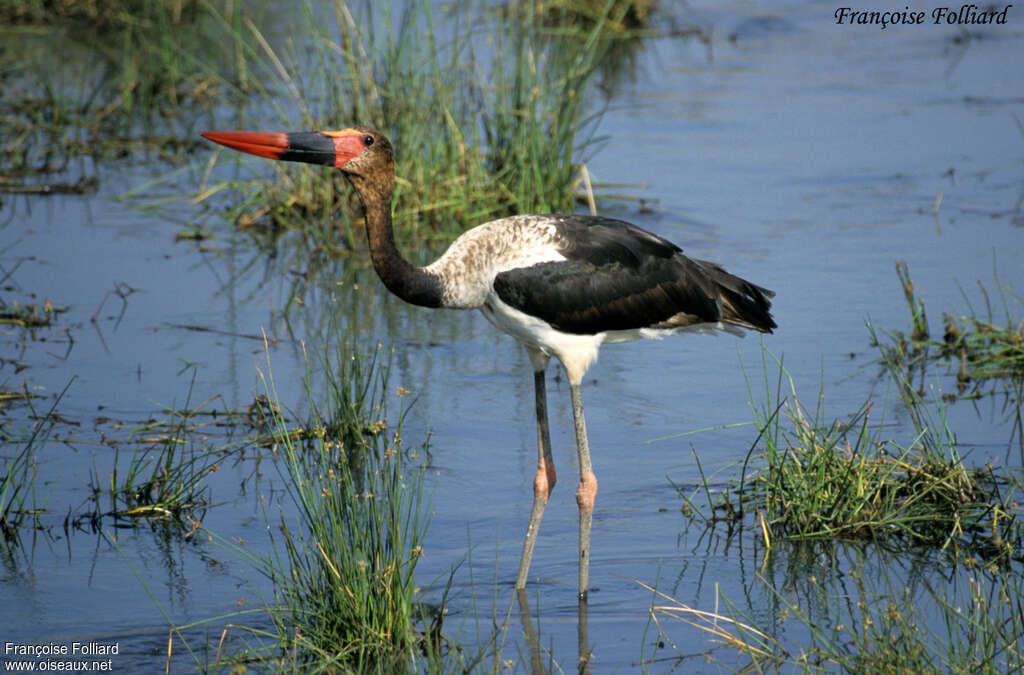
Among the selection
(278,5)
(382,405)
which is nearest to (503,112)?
(382,405)

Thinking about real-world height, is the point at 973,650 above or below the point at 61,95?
below

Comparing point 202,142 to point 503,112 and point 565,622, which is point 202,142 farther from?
point 565,622

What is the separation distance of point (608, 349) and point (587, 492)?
2.42m

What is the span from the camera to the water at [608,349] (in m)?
5.09

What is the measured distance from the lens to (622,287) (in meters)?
5.59

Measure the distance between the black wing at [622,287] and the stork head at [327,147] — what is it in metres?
0.69

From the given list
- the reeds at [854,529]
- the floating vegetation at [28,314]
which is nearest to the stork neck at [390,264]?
the reeds at [854,529]

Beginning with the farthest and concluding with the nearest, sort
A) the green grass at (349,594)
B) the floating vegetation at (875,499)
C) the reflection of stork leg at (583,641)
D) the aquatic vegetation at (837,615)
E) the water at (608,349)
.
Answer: the floating vegetation at (875,499) < the water at (608,349) < the reflection of stork leg at (583,641) < the green grass at (349,594) < the aquatic vegetation at (837,615)

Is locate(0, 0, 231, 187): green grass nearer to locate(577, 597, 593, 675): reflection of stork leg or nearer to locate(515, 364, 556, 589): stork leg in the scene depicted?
locate(515, 364, 556, 589): stork leg

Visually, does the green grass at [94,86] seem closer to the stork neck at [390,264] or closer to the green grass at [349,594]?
the stork neck at [390,264]

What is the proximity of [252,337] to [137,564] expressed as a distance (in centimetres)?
264

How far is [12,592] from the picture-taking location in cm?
497

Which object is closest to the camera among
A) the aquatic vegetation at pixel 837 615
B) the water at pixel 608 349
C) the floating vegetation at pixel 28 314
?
the aquatic vegetation at pixel 837 615

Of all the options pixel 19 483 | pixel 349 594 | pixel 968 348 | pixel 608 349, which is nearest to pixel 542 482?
pixel 349 594
